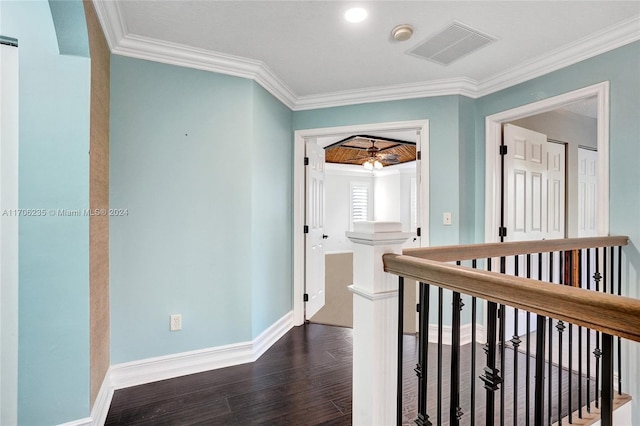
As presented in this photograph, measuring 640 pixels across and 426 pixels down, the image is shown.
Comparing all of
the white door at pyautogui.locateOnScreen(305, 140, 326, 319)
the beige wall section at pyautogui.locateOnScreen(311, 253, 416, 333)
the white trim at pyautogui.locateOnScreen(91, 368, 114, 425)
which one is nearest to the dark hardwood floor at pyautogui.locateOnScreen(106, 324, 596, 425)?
the white trim at pyautogui.locateOnScreen(91, 368, 114, 425)

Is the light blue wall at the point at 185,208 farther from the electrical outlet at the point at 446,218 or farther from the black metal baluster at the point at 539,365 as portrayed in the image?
the black metal baluster at the point at 539,365

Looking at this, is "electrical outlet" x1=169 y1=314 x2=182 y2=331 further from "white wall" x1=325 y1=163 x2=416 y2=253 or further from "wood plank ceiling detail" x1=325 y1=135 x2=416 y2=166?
"white wall" x1=325 y1=163 x2=416 y2=253

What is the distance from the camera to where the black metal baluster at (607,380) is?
589 millimetres

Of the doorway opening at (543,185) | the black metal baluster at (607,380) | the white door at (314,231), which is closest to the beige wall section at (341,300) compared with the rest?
the white door at (314,231)

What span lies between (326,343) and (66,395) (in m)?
1.88

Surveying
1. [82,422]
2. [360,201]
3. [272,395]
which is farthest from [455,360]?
[360,201]

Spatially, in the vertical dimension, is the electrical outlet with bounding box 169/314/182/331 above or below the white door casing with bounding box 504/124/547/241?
below

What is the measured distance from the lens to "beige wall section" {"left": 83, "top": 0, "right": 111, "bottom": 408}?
170cm

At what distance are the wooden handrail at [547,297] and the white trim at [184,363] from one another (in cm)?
201

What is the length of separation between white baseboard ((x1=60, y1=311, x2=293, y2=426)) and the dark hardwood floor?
0.05 m

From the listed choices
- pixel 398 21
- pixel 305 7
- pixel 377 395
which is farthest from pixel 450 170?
pixel 377 395

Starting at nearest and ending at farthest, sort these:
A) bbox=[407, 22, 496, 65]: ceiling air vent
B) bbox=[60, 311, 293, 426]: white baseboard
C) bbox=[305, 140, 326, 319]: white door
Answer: bbox=[60, 311, 293, 426]: white baseboard → bbox=[407, 22, 496, 65]: ceiling air vent → bbox=[305, 140, 326, 319]: white door

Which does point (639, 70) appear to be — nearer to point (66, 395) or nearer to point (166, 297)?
point (166, 297)

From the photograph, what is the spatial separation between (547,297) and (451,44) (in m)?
2.18
